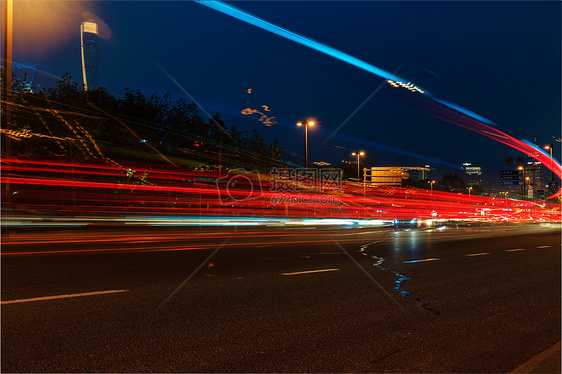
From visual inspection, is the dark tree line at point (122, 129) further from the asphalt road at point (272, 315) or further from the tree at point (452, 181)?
the tree at point (452, 181)

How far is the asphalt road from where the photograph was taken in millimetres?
4273

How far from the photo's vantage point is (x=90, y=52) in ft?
450

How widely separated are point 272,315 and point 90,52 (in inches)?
6078

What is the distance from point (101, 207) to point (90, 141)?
5.01m

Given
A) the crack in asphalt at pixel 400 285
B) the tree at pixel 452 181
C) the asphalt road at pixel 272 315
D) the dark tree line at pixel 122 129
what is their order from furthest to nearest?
the tree at pixel 452 181 < the dark tree line at pixel 122 129 < the crack in asphalt at pixel 400 285 < the asphalt road at pixel 272 315

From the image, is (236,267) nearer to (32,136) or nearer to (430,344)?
(430,344)

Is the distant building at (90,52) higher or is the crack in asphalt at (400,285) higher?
the distant building at (90,52)

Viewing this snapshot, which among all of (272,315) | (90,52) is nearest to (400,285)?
(272,315)

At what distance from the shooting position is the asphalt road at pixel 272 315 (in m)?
4.27

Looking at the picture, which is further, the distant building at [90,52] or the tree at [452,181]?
the tree at [452,181]

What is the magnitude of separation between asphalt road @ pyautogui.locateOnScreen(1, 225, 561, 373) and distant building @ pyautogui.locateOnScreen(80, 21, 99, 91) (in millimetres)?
137362

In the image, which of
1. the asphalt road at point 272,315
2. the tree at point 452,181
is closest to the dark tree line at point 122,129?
the asphalt road at point 272,315

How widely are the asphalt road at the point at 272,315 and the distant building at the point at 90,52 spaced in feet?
451

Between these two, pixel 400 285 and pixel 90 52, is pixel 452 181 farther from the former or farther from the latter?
pixel 400 285
